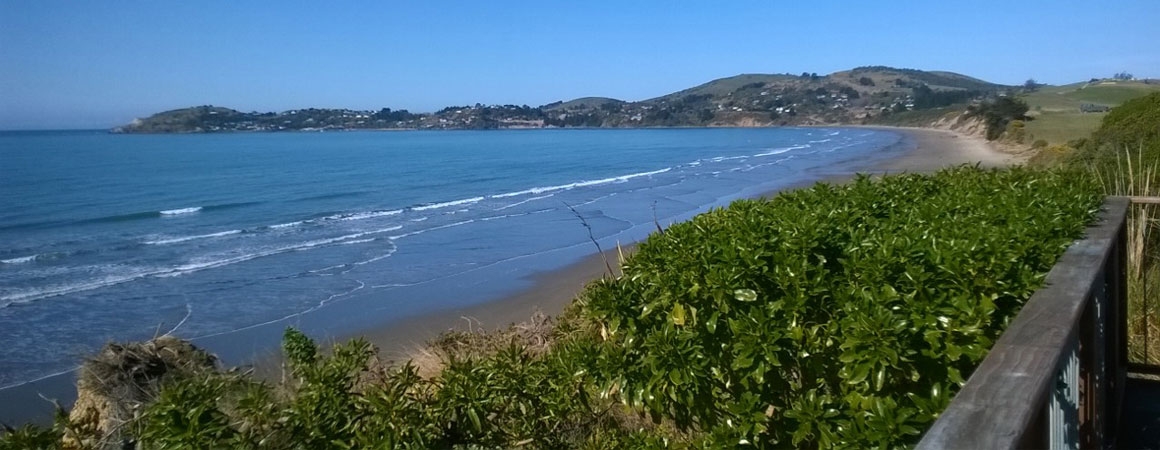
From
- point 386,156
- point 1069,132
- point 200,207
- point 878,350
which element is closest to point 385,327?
point 878,350

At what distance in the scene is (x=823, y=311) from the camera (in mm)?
3479

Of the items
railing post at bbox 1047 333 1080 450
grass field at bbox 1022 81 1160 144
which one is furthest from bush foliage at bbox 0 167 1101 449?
grass field at bbox 1022 81 1160 144

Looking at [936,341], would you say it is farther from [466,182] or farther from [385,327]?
[466,182]

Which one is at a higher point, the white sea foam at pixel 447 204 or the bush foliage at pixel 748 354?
the bush foliage at pixel 748 354

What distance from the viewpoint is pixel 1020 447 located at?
1.67 metres

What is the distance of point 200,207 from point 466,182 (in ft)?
48.2

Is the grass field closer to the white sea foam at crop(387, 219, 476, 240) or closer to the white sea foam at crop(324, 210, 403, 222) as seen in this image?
the white sea foam at crop(387, 219, 476, 240)

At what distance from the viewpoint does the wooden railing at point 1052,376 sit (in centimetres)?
166

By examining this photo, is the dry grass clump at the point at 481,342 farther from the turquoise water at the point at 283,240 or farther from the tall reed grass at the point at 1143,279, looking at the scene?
the tall reed grass at the point at 1143,279

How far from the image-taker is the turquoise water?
15.0 m

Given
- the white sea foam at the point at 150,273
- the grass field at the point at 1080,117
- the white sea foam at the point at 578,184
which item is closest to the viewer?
the white sea foam at the point at 150,273

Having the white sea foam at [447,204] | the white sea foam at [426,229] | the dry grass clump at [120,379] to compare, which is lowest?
the white sea foam at [447,204]

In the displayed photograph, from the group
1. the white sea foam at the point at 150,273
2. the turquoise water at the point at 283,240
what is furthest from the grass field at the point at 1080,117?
the white sea foam at the point at 150,273

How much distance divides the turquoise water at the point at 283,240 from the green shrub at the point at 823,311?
7.33 m
